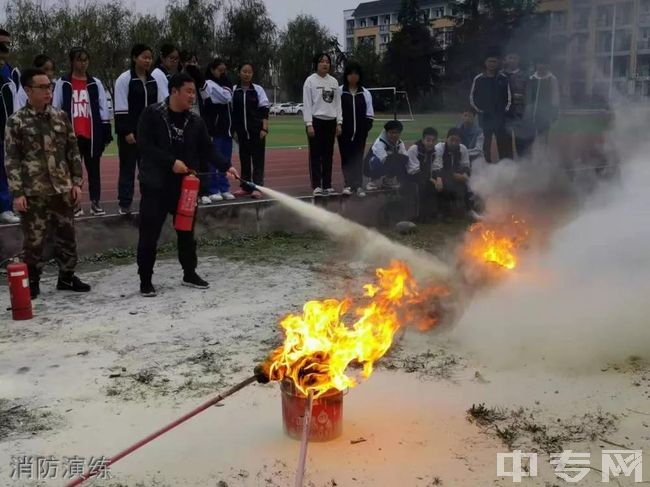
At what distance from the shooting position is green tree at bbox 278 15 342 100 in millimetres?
56156

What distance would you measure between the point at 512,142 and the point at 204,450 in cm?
903

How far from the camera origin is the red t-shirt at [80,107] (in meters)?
8.26

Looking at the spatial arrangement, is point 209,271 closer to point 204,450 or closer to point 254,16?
point 204,450

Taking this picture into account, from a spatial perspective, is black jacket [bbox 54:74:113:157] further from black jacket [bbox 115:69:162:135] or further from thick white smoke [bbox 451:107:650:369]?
thick white smoke [bbox 451:107:650:369]

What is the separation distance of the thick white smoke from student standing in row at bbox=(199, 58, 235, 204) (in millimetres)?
4980

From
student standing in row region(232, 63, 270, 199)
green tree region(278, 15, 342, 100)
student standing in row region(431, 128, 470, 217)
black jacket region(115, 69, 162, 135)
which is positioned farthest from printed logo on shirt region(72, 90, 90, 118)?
green tree region(278, 15, 342, 100)

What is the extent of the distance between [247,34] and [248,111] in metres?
42.1

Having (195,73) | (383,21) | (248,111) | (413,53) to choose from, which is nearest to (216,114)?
(248,111)

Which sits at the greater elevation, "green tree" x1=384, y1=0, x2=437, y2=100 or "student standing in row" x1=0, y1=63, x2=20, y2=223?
"green tree" x1=384, y1=0, x2=437, y2=100

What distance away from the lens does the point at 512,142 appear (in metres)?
11.5

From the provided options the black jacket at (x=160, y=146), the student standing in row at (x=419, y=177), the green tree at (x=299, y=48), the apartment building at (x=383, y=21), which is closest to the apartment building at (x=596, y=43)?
the apartment building at (x=383, y=21)

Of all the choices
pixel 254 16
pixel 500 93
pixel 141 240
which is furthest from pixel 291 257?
pixel 254 16

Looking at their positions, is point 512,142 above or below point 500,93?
below

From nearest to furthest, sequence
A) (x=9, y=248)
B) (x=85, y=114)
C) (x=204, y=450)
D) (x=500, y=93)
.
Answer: (x=204, y=450) → (x=9, y=248) → (x=85, y=114) → (x=500, y=93)
